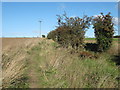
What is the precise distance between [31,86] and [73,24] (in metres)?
9.36

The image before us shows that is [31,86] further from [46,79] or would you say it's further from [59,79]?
[59,79]

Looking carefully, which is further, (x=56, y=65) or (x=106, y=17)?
(x=106, y=17)

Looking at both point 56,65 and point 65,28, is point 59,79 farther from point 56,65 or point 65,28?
point 65,28

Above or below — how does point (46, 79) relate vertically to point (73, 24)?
below

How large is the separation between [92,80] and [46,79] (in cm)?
159

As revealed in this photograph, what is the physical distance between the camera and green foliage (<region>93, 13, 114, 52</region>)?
39.8ft

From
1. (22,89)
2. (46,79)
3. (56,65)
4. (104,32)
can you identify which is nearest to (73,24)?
(104,32)

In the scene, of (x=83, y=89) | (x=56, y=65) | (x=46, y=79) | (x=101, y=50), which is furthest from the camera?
(x=101, y=50)

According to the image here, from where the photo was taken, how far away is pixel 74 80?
4312 mm

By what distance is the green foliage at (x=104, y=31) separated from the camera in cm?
1214

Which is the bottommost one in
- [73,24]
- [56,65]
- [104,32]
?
[56,65]

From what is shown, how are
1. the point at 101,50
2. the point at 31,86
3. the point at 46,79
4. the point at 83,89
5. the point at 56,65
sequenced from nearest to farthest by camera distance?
the point at 83,89, the point at 31,86, the point at 46,79, the point at 56,65, the point at 101,50

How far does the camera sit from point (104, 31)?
12.4 m

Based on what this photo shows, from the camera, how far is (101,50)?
12.3m
